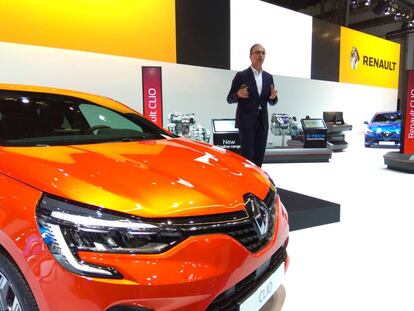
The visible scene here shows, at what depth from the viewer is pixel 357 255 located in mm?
2459

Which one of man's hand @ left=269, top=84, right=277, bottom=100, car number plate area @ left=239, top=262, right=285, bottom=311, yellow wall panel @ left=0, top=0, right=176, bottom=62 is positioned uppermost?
yellow wall panel @ left=0, top=0, right=176, bottom=62

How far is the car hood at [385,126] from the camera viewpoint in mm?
9516

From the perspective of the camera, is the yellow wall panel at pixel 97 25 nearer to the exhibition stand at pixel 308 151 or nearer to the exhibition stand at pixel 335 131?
the exhibition stand at pixel 308 151

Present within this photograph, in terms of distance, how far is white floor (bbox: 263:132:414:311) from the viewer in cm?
188

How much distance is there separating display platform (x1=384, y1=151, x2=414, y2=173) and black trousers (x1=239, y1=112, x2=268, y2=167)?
378 cm

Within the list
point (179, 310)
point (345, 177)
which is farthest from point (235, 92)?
point (345, 177)

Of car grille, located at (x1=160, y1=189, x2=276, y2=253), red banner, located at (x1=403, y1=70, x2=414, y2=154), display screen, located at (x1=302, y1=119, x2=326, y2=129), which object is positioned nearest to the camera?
car grille, located at (x1=160, y1=189, x2=276, y2=253)

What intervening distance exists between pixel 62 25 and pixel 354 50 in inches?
391

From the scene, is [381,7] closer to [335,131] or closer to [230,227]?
[335,131]

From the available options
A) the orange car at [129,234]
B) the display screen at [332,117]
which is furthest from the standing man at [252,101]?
the display screen at [332,117]

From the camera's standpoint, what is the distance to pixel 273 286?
1.34 metres

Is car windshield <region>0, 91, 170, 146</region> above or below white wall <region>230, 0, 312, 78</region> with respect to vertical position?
below

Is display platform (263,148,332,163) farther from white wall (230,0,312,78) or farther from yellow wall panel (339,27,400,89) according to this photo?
yellow wall panel (339,27,400,89)

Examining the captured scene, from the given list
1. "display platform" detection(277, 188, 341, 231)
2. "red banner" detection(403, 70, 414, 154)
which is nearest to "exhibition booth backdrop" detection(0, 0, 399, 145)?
"display platform" detection(277, 188, 341, 231)
